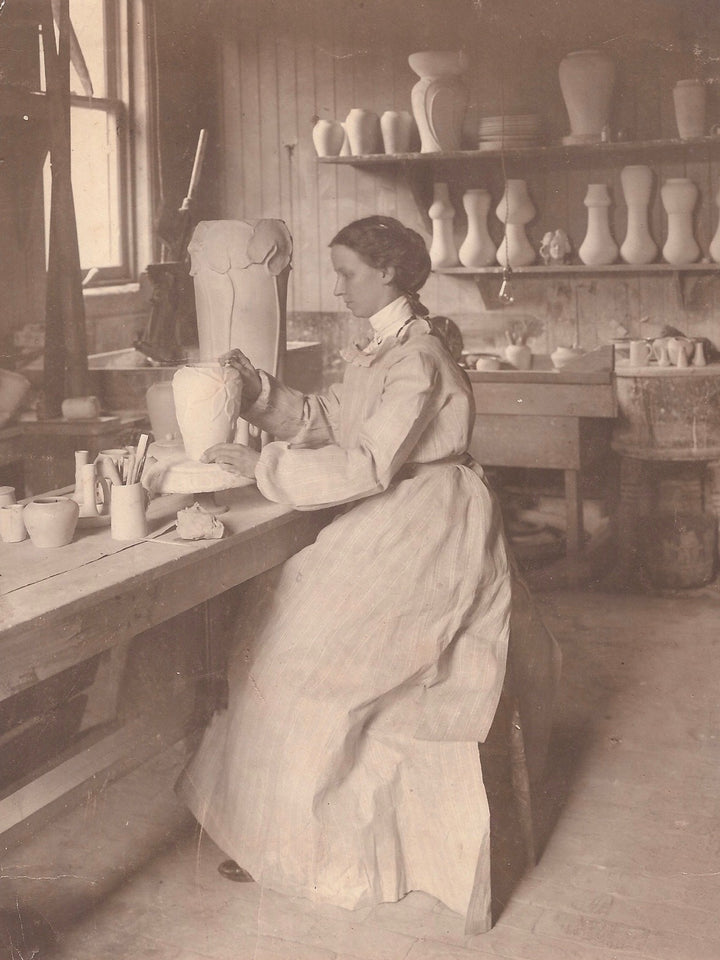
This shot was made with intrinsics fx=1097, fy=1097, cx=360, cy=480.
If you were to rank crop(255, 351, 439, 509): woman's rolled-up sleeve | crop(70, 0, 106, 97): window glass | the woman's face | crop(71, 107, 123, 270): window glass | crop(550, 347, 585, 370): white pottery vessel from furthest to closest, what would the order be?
1. crop(71, 107, 123, 270): window glass
2. crop(70, 0, 106, 97): window glass
3. crop(550, 347, 585, 370): white pottery vessel
4. the woman's face
5. crop(255, 351, 439, 509): woman's rolled-up sleeve

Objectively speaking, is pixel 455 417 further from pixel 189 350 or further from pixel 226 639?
pixel 189 350

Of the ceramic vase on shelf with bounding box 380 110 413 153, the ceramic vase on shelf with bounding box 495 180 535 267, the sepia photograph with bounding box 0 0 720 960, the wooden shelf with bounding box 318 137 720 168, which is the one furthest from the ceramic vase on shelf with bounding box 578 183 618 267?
the ceramic vase on shelf with bounding box 380 110 413 153

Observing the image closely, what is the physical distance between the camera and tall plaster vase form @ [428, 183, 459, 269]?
225 inches

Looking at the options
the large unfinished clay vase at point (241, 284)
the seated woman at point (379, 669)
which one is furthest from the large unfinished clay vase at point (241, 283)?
the seated woman at point (379, 669)

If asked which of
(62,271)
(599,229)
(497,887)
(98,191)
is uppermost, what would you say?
(98,191)

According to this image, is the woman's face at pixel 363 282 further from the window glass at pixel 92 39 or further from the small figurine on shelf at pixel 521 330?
the window glass at pixel 92 39

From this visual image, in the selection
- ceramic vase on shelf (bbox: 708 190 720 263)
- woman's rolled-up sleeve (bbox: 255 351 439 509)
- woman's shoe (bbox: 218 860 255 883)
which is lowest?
woman's shoe (bbox: 218 860 255 883)

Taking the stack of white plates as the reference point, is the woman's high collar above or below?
below

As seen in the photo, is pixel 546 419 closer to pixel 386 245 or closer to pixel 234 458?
pixel 386 245

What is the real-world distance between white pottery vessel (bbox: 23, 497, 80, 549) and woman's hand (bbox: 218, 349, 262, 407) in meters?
0.64

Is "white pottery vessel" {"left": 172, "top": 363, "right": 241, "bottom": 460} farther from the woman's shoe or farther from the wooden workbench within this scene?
the wooden workbench

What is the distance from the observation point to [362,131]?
5672 mm

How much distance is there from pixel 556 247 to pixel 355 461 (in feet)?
11.2

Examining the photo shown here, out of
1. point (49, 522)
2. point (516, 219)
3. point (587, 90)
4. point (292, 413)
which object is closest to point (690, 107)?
point (587, 90)
